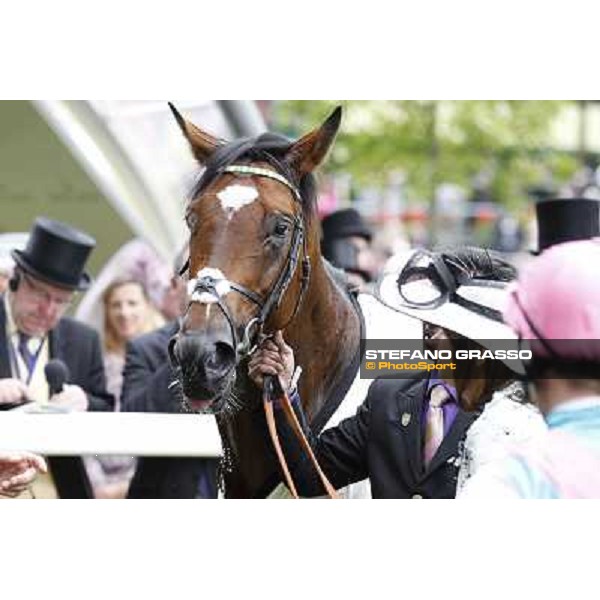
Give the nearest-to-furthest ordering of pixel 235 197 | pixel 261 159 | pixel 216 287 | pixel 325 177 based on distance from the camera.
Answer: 1. pixel 216 287
2. pixel 235 197
3. pixel 261 159
4. pixel 325 177

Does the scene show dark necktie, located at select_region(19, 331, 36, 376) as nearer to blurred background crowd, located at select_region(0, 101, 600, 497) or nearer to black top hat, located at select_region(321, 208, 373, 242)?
blurred background crowd, located at select_region(0, 101, 600, 497)

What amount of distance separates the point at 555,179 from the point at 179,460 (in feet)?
6.42

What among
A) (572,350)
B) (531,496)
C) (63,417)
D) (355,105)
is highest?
(355,105)

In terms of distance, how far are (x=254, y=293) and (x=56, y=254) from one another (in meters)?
1.32

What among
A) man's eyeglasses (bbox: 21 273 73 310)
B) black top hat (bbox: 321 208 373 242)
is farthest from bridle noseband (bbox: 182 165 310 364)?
man's eyeglasses (bbox: 21 273 73 310)

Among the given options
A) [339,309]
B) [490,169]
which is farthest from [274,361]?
[490,169]

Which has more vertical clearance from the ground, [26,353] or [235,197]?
[235,197]

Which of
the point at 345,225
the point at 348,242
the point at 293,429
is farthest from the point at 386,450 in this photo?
the point at 348,242

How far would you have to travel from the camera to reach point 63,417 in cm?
490

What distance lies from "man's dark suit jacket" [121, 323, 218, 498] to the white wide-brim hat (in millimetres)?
1109

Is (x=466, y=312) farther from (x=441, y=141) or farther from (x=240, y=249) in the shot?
(x=441, y=141)

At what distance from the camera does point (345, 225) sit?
5.11 meters

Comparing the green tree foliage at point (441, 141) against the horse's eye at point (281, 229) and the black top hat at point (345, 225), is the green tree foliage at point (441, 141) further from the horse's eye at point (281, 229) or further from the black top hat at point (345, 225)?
the horse's eye at point (281, 229)
